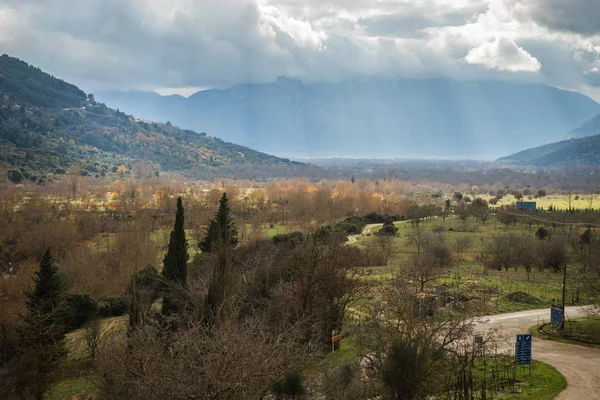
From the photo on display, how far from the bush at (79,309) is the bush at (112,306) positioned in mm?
1001

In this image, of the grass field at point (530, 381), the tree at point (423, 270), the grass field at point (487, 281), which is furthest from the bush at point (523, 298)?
the grass field at point (530, 381)

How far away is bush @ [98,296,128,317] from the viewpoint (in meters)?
31.3

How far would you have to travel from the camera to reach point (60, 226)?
164ft

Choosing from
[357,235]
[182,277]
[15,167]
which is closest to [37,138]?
[15,167]

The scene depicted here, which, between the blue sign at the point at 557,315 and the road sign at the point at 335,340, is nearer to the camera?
the road sign at the point at 335,340

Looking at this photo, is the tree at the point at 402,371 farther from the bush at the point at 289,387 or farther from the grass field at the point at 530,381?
the grass field at the point at 530,381

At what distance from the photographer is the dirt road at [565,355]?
1748 centimetres

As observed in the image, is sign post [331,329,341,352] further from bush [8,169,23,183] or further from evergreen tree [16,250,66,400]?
bush [8,169,23,183]

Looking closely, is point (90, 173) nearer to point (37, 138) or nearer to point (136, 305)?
point (37, 138)

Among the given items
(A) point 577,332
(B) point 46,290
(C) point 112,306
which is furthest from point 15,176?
Result: (A) point 577,332

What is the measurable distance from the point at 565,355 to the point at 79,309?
2618 centimetres

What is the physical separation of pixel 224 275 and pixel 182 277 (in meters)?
11.3

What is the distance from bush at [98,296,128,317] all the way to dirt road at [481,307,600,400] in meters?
22.0

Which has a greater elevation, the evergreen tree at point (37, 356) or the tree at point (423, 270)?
the tree at point (423, 270)
